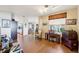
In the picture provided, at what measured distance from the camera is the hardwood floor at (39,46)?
6.33 ft

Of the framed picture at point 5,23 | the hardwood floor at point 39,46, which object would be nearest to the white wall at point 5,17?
the framed picture at point 5,23

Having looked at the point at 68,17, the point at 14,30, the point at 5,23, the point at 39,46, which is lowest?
the point at 39,46

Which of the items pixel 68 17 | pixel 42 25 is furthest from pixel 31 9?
pixel 68 17

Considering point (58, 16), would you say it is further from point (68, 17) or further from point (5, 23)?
point (5, 23)

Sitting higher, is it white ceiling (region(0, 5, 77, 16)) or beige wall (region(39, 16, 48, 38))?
white ceiling (region(0, 5, 77, 16))

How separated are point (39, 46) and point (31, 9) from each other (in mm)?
744

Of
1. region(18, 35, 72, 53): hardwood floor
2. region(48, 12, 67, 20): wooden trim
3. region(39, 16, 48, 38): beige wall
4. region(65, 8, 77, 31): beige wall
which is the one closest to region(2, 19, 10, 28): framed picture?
region(18, 35, 72, 53): hardwood floor

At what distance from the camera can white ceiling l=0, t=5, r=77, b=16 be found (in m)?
1.87

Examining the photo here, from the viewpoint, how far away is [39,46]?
6.57ft

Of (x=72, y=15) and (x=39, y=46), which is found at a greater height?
(x=72, y=15)

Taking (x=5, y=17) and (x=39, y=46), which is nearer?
(x=5, y=17)

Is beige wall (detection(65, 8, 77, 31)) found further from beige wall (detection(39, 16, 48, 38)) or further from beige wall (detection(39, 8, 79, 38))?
beige wall (detection(39, 16, 48, 38))

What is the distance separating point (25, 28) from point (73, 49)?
1020mm

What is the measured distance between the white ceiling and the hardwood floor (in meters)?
0.49
